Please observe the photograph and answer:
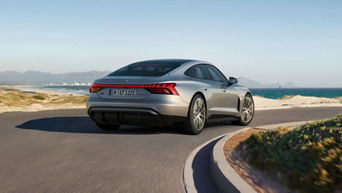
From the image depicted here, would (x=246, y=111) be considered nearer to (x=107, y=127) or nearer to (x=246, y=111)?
(x=246, y=111)

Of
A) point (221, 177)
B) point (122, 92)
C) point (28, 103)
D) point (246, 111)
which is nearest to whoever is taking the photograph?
point (221, 177)

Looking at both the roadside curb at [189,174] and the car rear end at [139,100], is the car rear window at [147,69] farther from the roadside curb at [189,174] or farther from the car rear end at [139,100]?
the roadside curb at [189,174]

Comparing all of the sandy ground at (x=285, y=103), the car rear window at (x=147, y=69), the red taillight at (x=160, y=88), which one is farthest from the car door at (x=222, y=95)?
the sandy ground at (x=285, y=103)

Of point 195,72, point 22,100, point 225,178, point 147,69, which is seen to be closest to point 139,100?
point 147,69

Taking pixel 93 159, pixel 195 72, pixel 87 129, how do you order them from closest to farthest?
pixel 93 159, pixel 195 72, pixel 87 129

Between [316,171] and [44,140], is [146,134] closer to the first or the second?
[44,140]

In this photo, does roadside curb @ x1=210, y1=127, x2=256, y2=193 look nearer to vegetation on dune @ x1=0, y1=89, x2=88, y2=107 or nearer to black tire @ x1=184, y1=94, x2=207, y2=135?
black tire @ x1=184, y1=94, x2=207, y2=135

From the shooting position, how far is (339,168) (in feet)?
11.6

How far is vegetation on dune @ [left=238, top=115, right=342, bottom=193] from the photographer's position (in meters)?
3.54

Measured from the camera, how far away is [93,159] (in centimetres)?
561

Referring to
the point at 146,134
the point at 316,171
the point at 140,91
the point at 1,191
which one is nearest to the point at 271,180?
the point at 316,171

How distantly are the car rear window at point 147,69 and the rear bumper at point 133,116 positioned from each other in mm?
843

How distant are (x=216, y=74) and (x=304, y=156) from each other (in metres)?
5.49

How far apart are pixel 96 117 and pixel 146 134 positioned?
1.15m
